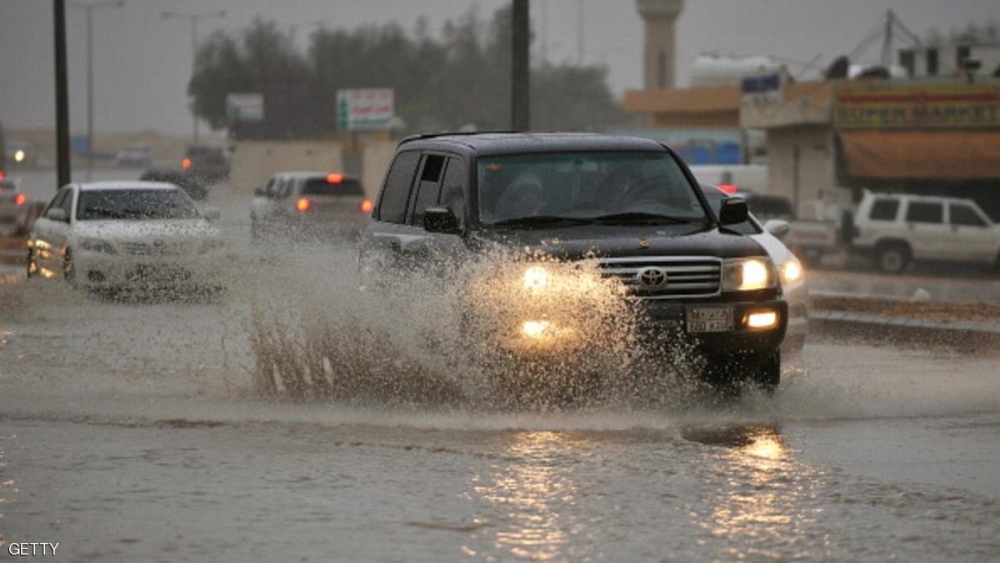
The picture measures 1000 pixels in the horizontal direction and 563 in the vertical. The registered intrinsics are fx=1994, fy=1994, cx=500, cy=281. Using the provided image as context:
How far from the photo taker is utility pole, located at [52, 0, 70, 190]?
3812 cm

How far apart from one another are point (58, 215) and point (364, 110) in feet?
303

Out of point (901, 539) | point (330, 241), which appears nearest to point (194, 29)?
point (330, 241)

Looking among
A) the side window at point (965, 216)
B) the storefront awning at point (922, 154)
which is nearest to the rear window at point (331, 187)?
the side window at point (965, 216)

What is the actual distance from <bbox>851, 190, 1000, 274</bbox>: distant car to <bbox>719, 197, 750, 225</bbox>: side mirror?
3054 cm

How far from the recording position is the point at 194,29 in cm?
11544

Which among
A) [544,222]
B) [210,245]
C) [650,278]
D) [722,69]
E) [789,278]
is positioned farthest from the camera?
[722,69]

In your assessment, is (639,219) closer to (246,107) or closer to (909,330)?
(909,330)

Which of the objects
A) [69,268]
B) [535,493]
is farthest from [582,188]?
[69,268]

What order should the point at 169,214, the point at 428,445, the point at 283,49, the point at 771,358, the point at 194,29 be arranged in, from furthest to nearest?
→ the point at 283,49, the point at 194,29, the point at 169,214, the point at 771,358, the point at 428,445

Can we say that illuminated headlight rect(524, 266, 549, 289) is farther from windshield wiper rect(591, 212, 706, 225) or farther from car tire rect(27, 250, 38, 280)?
car tire rect(27, 250, 38, 280)

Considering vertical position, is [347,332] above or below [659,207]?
below

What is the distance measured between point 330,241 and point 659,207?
301cm

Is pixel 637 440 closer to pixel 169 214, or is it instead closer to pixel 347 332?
pixel 347 332

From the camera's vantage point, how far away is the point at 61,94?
Result: 3897 centimetres
